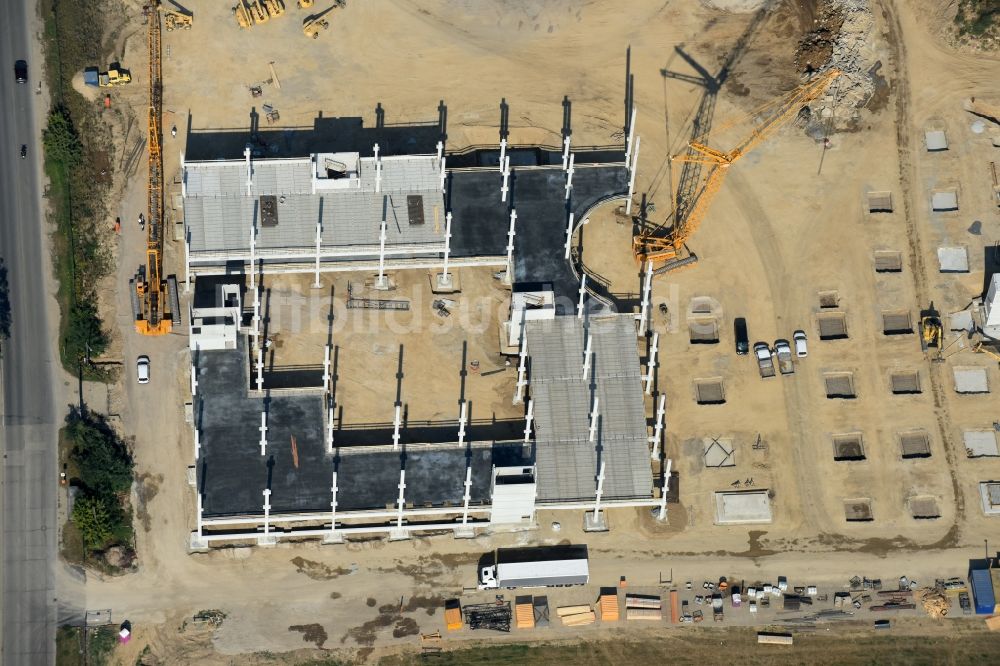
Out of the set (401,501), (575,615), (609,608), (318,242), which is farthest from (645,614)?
(318,242)

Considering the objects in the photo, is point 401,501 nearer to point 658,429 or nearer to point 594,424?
point 594,424

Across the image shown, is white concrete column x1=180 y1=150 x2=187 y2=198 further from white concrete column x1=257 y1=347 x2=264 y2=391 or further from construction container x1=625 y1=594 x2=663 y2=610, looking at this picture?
construction container x1=625 y1=594 x2=663 y2=610

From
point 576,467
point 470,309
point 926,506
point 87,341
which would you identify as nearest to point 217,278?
point 87,341

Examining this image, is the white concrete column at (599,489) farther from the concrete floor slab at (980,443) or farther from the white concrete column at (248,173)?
the white concrete column at (248,173)

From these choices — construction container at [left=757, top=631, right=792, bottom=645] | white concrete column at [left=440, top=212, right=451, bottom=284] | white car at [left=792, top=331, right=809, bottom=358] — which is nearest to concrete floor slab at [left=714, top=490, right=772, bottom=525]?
construction container at [left=757, top=631, right=792, bottom=645]

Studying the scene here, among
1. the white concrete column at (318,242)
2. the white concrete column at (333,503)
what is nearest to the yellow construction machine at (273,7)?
the white concrete column at (318,242)

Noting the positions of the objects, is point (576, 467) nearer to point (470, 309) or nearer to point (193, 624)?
point (470, 309)
